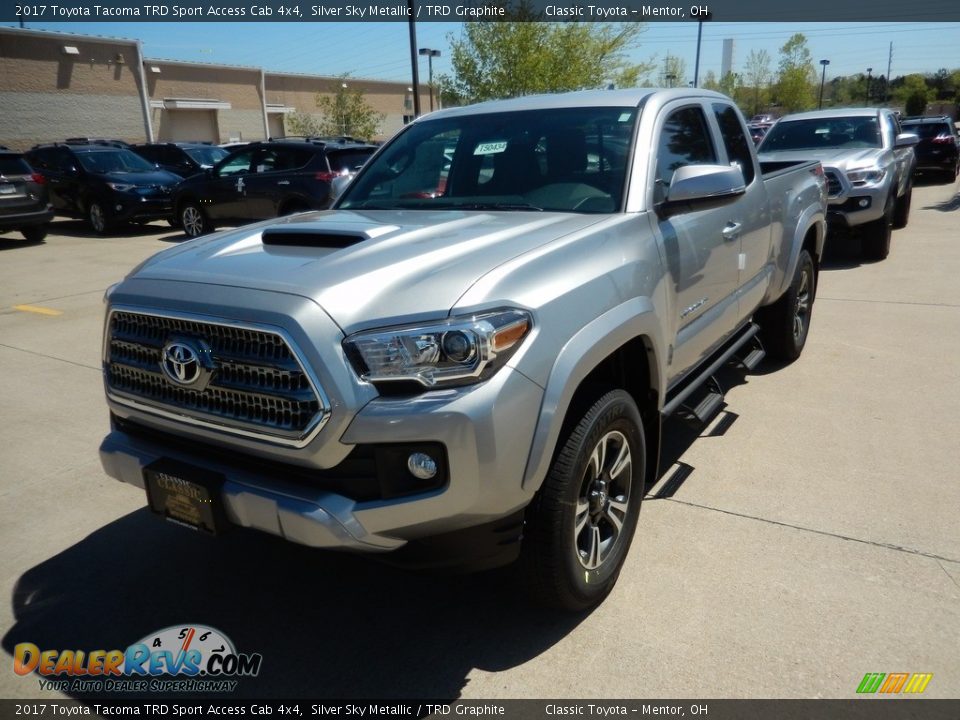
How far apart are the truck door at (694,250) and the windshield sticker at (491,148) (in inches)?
29.4

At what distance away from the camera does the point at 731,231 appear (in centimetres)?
402

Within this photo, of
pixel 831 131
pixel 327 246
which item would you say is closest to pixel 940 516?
pixel 327 246

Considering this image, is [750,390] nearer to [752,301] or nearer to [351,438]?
[752,301]

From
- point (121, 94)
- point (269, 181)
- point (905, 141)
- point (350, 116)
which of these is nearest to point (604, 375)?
point (905, 141)

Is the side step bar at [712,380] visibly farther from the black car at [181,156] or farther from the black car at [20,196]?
the black car at [181,156]

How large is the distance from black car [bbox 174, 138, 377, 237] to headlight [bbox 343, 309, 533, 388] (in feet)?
31.3

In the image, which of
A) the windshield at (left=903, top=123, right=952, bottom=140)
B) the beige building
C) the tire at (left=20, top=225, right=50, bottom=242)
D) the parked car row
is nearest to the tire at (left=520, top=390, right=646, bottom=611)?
the parked car row

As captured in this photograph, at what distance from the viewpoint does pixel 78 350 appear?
263 inches

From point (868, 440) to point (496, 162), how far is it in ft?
8.83

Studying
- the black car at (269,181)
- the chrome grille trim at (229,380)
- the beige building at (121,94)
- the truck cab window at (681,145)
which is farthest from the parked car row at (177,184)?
the beige building at (121,94)

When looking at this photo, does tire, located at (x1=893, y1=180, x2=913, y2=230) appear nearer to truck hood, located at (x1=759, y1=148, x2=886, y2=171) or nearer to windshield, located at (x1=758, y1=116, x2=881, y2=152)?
windshield, located at (x1=758, y1=116, x2=881, y2=152)

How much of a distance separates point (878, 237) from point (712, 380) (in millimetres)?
7145

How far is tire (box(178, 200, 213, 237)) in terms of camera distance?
531 inches

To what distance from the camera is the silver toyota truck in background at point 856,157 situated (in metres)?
9.43
